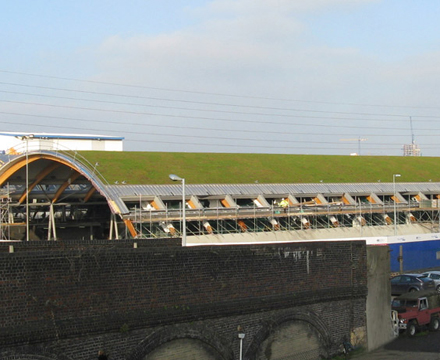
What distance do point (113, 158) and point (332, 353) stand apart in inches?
1806

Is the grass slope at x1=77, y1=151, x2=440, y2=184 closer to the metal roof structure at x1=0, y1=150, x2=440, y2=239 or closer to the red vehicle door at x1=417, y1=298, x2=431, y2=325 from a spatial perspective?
the metal roof structure at x1=0, y1=150, x2=440, y2=239

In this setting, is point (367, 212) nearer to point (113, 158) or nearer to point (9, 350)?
point (113, 158)

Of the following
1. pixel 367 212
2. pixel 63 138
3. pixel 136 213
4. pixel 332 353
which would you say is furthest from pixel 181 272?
pixel 63 138

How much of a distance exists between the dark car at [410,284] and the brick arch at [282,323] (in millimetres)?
12814

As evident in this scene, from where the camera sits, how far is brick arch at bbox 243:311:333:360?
21422 millimetres

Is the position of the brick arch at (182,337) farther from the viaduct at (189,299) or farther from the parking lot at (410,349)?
the parking lot at (410,349)

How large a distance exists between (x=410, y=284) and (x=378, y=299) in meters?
9.71

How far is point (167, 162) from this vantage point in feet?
225

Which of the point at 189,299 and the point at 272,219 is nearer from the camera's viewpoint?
the point at 189,299

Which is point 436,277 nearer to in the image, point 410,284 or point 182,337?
point 410,284

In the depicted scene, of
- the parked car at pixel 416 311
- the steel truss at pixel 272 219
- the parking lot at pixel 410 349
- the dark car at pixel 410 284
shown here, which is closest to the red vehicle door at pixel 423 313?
the parked car at pixel 416 311

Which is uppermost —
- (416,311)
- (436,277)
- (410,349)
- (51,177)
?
(51,177)

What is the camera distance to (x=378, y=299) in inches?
1066

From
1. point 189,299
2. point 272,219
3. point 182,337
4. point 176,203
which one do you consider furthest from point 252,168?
point 182,337
